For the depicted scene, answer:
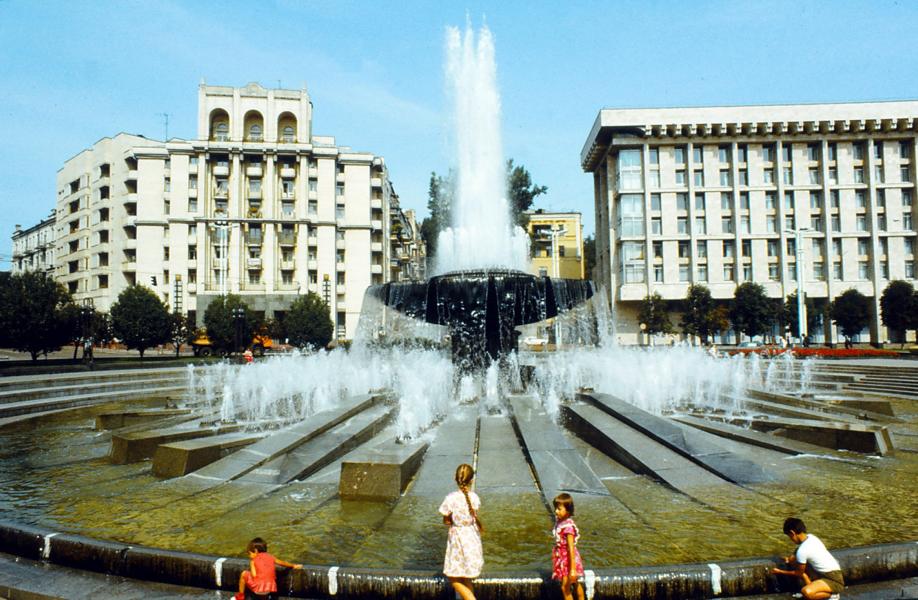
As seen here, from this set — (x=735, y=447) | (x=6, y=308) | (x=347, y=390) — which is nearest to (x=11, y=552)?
(x=735, y=447)

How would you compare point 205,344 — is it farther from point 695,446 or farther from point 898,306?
point 898,306

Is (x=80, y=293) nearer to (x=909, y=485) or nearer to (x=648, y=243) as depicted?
(x=648, y=243)

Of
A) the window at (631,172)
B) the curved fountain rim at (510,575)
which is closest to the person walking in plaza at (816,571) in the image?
the curved fountain rim at (510,575)

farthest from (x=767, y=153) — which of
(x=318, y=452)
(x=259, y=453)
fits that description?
(x=259, y=453)

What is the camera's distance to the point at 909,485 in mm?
6590

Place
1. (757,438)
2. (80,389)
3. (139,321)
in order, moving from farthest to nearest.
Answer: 1. (139,321)
2. (80,389)
3. (757,438)

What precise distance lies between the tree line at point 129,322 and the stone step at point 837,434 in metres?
25.2

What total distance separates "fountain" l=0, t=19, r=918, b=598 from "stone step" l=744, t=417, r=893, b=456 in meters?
0.03

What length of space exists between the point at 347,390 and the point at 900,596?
12502 millimetres

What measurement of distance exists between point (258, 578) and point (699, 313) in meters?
46.4

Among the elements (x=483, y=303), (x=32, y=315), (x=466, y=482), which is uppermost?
(x=32, y=315)

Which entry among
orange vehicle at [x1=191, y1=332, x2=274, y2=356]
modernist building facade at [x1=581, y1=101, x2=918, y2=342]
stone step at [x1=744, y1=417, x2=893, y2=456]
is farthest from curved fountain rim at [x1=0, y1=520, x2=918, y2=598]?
modernist building facade at [x1=581, y1=101, x2=918, y2=342]

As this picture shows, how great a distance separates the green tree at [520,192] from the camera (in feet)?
171

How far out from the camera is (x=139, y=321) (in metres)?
34.8
